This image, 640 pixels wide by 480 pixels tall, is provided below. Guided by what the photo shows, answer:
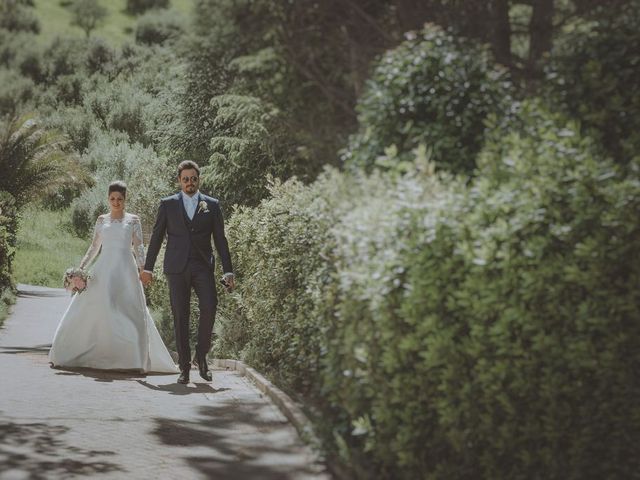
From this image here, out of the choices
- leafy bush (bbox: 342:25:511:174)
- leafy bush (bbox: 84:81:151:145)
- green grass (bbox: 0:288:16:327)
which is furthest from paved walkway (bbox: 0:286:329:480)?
leafy bush (bbox: 84:81:151:145)

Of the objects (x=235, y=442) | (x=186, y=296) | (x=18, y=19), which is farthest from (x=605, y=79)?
(x=18, y=19)

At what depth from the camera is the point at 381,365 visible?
590cm

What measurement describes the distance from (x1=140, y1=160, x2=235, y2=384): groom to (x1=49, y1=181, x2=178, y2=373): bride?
112 centimetres

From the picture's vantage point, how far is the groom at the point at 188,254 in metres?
10.9

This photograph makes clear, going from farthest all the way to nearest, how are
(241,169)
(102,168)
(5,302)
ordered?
(102,168)
(5,302)
(241,169)

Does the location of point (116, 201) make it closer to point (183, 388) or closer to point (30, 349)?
point (183, 388)

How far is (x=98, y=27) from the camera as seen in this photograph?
94875 mm

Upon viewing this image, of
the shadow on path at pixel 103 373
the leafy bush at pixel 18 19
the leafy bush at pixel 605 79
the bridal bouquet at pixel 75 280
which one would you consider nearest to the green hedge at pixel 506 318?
the leafy bush at pixel 605 79

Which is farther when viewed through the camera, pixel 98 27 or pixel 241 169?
pixel 98 27

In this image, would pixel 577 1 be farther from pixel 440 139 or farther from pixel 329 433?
pixel 329 433

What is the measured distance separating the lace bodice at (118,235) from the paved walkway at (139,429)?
5.54 feet

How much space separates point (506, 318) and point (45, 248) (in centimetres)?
4847

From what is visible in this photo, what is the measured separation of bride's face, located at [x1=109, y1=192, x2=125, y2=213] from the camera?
1213 centimetres

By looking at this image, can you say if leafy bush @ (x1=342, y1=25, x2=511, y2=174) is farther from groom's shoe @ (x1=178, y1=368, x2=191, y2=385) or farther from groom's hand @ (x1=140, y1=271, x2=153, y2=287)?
groom's hand @ (x1=140, y1=271, x2=153, y2=287)
